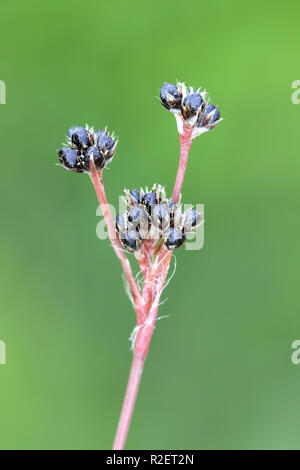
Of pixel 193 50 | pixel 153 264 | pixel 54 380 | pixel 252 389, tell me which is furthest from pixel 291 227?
pixel 153 264

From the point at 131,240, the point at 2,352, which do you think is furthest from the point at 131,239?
the point at 2,352

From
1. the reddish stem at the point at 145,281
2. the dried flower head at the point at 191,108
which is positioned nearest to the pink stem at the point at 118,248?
the reddish stem at the point at 145,281

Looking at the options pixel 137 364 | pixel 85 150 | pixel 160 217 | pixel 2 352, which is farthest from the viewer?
pixel 2 352

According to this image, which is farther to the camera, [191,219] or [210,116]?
[210,116]

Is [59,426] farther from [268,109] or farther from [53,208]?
[268,109]

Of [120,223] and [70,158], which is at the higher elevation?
[70,158]

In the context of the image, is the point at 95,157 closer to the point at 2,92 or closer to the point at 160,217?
the point at 160,217

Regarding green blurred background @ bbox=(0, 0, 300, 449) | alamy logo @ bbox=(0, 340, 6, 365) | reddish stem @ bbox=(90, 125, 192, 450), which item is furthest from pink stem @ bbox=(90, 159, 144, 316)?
green blurred background @ bbox=(0, 0, 300, 449)
